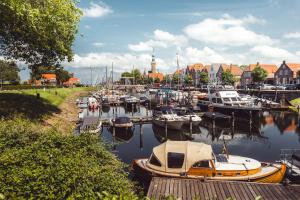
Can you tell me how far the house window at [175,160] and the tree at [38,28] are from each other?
15931 mm

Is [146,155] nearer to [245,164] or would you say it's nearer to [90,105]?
[245,164]

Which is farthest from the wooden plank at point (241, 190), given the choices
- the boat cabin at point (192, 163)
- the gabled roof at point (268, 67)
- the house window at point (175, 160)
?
the gabled roof at point (268, 67)

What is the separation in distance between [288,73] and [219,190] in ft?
369

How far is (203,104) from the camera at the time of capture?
213 ft

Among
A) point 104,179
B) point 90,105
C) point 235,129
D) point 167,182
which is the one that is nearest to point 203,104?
point 235,129

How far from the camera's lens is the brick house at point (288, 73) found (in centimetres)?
11153

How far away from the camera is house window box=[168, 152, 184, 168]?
1970 centimetres

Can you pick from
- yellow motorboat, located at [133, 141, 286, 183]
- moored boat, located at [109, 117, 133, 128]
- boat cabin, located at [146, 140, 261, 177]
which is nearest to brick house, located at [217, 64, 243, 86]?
moored boat, located at [109, 117, 133, 128]

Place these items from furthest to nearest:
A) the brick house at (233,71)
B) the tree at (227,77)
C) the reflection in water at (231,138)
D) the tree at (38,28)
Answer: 1. the brick house at (233,71)
2. the tree at (227,77)
3. the reflection in water at (231,138)
4. the tree at (38,28)

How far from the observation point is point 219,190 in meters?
15.3

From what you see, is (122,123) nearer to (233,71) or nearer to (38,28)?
(38,28)

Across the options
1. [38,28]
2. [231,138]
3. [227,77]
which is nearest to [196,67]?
[227,77]

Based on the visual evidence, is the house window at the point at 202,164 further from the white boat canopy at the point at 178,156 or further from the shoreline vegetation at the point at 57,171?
the shoreline vegetation at the point at 57,171

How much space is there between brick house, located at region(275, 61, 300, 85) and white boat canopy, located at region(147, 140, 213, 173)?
106 meters
